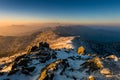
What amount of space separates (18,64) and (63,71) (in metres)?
25.1

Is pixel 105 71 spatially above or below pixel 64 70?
above

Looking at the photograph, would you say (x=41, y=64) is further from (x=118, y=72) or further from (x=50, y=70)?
(x=118, y=72)

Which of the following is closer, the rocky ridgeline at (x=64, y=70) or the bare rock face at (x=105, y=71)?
the rocky ridgeline at (x=64, y=70)

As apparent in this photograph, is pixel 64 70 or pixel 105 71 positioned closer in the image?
pixel 105 71

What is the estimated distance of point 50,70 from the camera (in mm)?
79938

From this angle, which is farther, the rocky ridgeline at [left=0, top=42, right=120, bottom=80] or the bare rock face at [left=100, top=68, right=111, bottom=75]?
the bare rock face at [left=100, top=68, right=111, bottom=75]

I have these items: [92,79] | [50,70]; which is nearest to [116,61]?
[92,79]

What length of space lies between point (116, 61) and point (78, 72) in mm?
23183

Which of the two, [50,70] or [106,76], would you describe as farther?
[50,70]


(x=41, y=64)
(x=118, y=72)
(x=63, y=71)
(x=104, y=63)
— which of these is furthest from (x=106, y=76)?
(x=41, y=64)

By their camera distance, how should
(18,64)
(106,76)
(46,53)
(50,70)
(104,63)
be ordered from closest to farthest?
(106,76) < (50,70) < (104,63) < (18,64) < (46,53)

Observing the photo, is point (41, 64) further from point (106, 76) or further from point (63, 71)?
point (106, 76)

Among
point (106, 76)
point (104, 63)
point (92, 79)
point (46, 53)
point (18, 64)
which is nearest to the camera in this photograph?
point (92, 79)

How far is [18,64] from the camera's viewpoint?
92.2m
